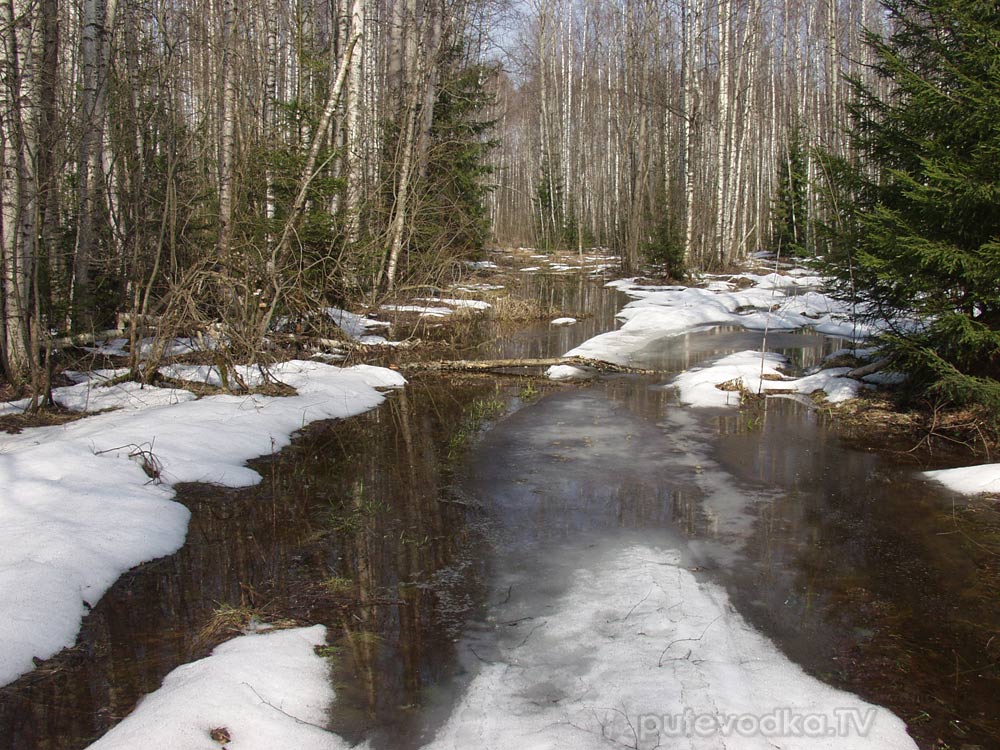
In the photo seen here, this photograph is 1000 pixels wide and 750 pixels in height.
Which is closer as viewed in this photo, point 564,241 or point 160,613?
point 160,613

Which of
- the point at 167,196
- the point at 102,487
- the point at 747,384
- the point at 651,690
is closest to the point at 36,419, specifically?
the point at 102,487

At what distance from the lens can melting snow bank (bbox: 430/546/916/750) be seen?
3.08 meters

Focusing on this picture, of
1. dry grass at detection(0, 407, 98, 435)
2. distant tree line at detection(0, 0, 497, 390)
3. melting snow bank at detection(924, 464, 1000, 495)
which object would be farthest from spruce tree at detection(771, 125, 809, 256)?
dry grass at detection(0, 407, 98, 435)

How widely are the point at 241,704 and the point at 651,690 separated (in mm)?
1829

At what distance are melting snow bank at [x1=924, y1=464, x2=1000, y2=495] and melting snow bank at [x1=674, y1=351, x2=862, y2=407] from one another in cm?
260

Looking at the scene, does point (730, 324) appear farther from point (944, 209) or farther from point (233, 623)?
point (233, 623)

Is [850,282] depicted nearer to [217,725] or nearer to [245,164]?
[217,725]

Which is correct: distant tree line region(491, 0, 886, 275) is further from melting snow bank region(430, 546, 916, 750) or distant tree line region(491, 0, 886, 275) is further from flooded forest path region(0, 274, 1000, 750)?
melting snow bank region(430, 546, 916, 750)

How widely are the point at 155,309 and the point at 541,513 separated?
5.53 meters

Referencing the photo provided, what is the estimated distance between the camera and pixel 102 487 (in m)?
5.41

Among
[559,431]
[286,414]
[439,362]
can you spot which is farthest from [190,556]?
[439,362]

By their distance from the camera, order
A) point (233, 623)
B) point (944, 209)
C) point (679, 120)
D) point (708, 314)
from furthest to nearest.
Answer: point (679, 120) < point (708, 314) < point (944, 209) < point (233, 623)

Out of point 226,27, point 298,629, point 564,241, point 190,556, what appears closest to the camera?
point 298,629

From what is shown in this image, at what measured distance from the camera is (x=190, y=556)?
492 cm
